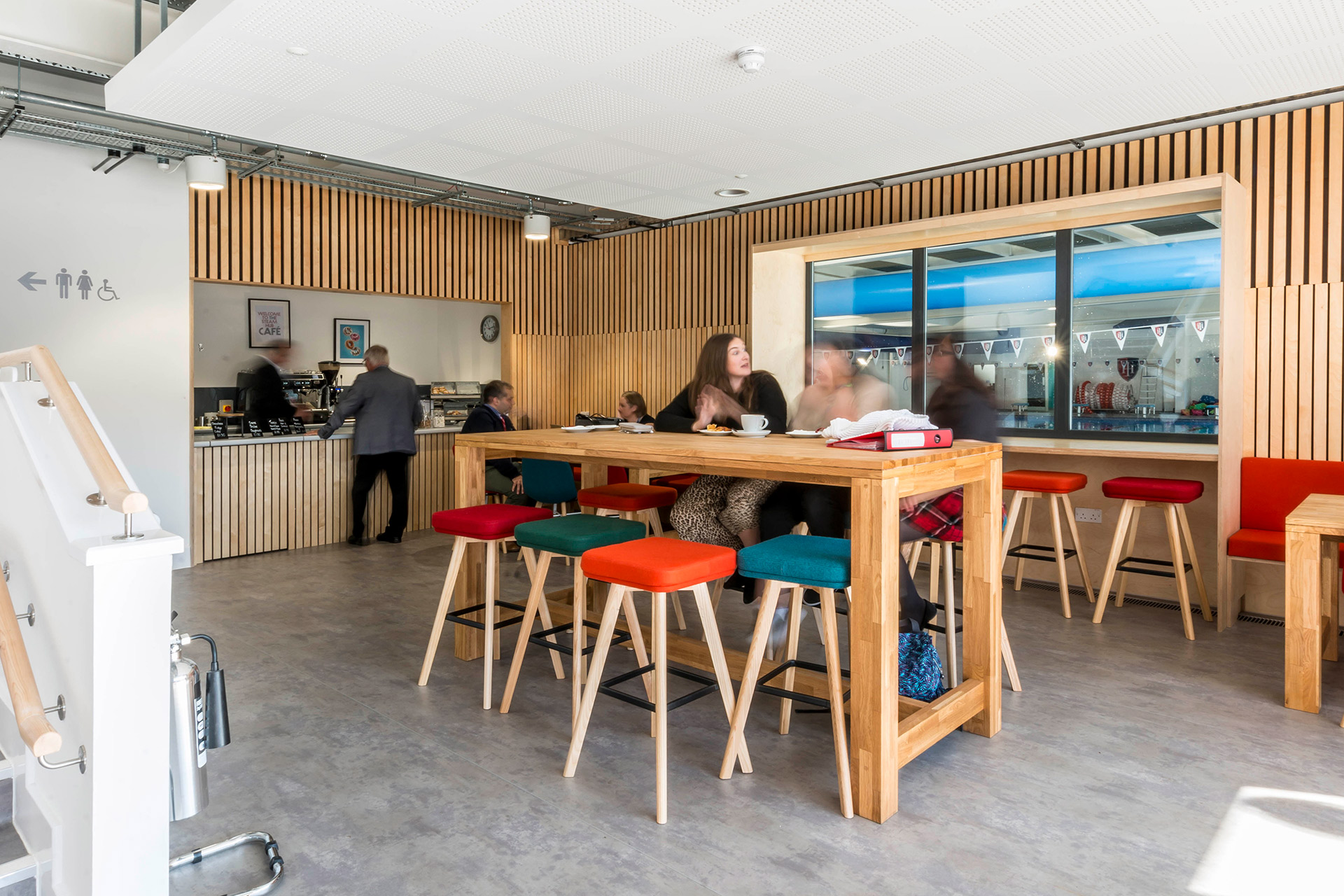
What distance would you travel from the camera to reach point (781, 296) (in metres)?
6.95

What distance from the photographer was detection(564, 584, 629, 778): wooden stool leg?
2789 millimetres

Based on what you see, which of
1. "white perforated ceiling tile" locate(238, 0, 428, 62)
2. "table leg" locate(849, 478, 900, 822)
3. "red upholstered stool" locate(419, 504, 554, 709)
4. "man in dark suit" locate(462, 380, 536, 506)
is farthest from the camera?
"man in dark suit" locate(462, 380, 536, 506)

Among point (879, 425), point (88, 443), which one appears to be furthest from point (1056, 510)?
point (88, 443)

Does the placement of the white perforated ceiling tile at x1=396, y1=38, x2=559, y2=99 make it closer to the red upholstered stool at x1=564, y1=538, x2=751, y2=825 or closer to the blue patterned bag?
the red upholstered stool at x1=564, y1=538, x2=751, y2=825

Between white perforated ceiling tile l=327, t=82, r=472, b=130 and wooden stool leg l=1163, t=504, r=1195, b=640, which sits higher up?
white perforated ceiling tile l=327, t=82, r=472, b=130

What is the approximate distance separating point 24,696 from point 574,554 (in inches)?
68.4

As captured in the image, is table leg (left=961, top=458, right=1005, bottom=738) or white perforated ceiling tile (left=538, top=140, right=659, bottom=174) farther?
white perforated ceiling tile (left=538, top=140, right=659, bottom=174)

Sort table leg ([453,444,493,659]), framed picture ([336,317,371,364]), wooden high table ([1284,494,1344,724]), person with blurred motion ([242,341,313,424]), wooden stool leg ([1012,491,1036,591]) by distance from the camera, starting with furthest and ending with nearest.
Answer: framed picture ([336,317,371,364]), person with blurred motion ([242,341,313,424]), wooden stool leg ([1012,491,1036,591]), table leg ([453,444,493,659]), wooden high table ([1284,494,1344,724])

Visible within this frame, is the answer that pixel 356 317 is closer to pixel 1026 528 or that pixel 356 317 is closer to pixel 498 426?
pixel 498 426

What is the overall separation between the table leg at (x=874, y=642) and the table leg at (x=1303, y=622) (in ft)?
6.81

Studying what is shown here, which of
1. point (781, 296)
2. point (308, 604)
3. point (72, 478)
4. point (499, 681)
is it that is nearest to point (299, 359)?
point (308, 604)

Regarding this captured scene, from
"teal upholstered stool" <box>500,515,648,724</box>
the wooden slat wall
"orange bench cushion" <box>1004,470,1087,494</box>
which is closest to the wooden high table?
"orange bench cushion" <box>1004,470,1087,494</box>

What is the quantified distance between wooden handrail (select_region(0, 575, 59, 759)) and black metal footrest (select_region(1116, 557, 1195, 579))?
16.6ft

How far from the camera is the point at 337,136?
4648mm
